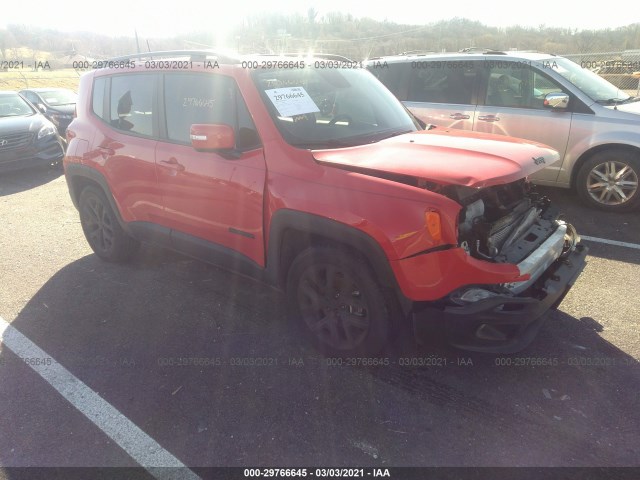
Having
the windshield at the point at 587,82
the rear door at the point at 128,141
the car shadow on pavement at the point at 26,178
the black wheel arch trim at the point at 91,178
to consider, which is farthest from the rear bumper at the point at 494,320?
the car shadow on pavement at the point at 26,178

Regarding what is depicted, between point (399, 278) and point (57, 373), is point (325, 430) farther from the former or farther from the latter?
point (57, 373)

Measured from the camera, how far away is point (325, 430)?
7.99 feet

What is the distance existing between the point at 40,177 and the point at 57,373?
7.34 m

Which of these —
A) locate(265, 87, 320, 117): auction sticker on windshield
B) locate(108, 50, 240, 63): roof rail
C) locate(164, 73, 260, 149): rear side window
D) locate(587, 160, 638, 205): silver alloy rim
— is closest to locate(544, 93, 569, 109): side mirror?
locate(587, 160, 638, 205): silver alloy rim

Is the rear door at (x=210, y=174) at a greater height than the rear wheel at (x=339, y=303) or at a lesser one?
greater

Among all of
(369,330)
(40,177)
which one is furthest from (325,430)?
(40,177)

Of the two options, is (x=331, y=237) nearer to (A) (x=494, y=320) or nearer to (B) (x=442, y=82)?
(A) (x=494, y=320)

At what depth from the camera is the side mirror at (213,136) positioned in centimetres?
278

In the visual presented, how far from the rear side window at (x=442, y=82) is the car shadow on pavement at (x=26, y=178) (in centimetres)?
677

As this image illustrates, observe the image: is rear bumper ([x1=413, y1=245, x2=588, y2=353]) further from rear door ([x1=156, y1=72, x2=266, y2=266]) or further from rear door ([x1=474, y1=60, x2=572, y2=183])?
rear door ([x1=474, y1=60, x2=572, y2=183])

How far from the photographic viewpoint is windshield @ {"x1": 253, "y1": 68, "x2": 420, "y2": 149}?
9.83ft

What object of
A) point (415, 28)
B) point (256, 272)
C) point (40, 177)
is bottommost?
point (40, 177)

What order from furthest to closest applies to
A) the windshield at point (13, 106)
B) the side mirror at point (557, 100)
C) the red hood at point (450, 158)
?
the windshield at point (13, 106) < the side mirror at point (557, 100) < the red hood at point (450, 158)

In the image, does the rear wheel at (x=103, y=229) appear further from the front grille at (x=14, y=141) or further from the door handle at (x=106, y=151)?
the front grille at (x=14, y=141)
